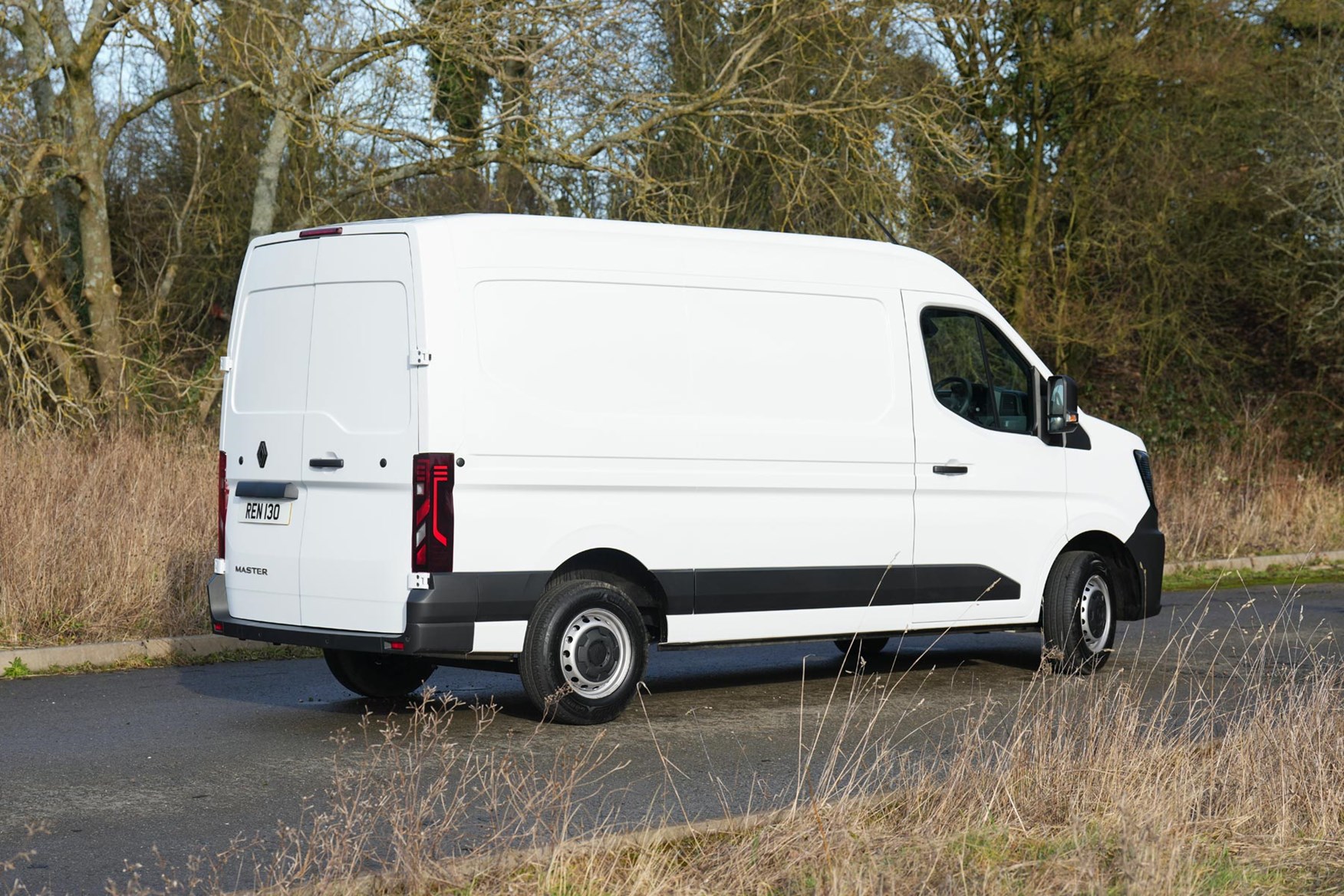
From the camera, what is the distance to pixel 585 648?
25.3 ft

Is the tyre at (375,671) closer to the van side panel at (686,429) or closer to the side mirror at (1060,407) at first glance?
the van side panel at (686,429)

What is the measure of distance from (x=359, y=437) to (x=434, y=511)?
2.00ft

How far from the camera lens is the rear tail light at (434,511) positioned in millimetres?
7203

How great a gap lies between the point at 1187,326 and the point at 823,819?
23287mm

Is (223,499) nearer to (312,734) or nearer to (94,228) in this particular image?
(312,734)

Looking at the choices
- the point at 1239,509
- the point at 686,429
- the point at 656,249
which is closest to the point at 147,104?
the point at 656,249

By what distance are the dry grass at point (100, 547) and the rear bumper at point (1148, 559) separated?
19.2 feet

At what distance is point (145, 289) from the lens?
23062mm

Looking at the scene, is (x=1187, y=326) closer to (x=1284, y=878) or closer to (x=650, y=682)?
(x=650, y=682)

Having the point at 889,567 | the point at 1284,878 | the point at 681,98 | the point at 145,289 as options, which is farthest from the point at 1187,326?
the point at 1284,878

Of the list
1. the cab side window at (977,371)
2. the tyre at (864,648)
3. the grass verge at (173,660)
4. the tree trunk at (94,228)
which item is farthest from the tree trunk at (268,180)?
the cab side window at (977,371)

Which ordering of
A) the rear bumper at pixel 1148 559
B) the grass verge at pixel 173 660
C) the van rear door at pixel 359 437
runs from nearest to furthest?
1. the van rear door at pixel 359 437
2. the grass verge at pixel 173 660
3. the rear bumper at pixel 1148 559

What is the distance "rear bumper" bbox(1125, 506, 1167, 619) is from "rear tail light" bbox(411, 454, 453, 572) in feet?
14.8

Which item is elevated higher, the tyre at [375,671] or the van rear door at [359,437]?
the van rear door at [359,437]
